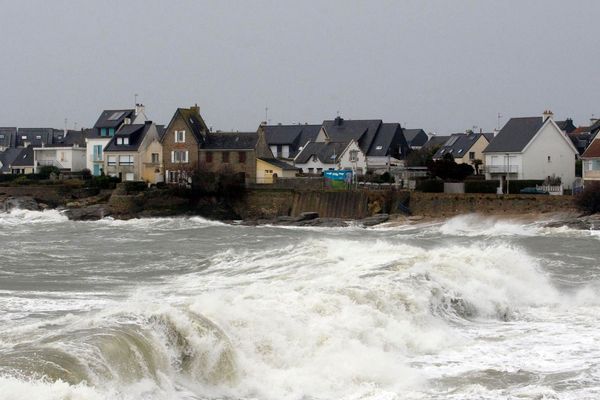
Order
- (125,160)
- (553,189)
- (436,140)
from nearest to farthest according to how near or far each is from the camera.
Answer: (553,189), (125,160), (436,140)

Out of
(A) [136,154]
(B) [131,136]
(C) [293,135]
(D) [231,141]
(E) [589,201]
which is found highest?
(C) [293,135]

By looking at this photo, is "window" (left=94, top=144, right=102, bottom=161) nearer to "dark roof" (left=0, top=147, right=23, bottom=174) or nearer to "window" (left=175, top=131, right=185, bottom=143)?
"window" (left=175, top=131, right=185, bottom=143)

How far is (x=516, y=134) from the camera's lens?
55031 millimetres

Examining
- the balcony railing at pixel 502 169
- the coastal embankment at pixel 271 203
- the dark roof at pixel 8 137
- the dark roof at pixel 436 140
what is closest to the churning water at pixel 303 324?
the coastal embankment at pixel 271 203

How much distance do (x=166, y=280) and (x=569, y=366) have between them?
1227 centimetres

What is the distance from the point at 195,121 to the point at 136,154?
5.04m

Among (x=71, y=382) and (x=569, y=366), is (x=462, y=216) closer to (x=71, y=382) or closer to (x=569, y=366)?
(x=569, y=366)

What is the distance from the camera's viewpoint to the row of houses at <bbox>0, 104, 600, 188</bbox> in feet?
179

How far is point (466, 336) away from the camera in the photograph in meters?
17.4

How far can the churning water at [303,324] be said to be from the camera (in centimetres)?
1251

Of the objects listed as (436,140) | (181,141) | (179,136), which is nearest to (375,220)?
(181,141)

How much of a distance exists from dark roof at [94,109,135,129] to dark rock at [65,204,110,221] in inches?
578

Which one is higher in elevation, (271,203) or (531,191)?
(531,191)

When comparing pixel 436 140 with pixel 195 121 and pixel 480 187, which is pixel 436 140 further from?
pixel 480 187
